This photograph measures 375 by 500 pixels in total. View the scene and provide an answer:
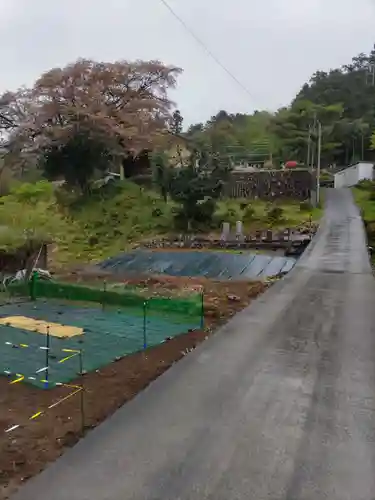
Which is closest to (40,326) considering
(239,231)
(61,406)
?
(61,406)

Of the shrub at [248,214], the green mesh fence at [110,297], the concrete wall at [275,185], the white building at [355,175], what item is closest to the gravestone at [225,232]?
the shrub at [248,214]

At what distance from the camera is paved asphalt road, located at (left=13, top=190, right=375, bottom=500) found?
366cm

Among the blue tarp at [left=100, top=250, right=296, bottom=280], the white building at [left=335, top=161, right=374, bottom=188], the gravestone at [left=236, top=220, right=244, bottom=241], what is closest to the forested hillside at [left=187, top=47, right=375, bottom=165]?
the white building at [left=335, top=161, right=374, bottom=188]

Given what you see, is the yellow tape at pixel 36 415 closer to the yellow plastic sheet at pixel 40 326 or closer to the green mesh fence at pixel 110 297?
the yellow plastic sheet at pixel 40 326

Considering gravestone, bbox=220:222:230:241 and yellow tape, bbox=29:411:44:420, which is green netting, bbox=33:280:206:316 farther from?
gravestone, bbox=220:222:230:241

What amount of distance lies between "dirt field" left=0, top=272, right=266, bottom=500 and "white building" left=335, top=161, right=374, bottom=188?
29.0 m

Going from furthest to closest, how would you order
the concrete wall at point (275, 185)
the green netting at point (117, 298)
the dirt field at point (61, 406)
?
the concrete wall at point (275, 185), the green netting at point (117, 298), the dirt field at point (61, 406)

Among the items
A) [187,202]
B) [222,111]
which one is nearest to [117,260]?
[187,202]

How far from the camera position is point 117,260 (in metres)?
16.2

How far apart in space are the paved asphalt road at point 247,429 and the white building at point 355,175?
28.3 m

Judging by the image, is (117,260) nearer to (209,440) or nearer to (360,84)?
(209,440)

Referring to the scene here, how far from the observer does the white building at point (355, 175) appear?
34375 mm

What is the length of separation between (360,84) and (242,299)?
40.0 metres

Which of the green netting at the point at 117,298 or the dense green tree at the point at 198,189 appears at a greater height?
the dense green tree at the point at 198,189
